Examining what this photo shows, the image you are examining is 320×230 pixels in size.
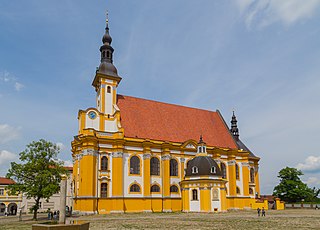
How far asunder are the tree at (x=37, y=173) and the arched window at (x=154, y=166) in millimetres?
13192

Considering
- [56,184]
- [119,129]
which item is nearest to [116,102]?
[119,129]

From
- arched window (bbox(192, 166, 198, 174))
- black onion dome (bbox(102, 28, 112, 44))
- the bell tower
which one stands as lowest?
arched window (bbox(192, 166, 198, 174))

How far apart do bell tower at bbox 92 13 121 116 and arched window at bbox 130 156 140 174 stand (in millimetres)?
6921

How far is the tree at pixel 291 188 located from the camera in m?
61.6

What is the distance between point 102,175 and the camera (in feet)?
134

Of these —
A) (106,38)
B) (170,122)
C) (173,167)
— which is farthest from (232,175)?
(106,38)

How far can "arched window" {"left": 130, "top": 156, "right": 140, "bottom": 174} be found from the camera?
141 ft

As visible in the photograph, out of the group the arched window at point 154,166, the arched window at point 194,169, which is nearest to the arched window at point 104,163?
the arched window at point 154,166

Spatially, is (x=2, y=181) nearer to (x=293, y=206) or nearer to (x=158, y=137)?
(x=158, y=137)

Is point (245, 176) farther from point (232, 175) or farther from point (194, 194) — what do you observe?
point (194, 194)

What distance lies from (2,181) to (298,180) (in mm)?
59771

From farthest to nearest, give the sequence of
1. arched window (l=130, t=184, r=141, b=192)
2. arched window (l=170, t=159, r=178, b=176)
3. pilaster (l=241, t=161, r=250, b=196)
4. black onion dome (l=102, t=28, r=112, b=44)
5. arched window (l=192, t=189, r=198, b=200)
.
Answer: pilaster (l=241, t=161, r=250, b=196) → black onion dome (l=102, t=28, r=112, b=44) → arched window (l=170, t=159, r=178, b=176) → arched window (l=192, t=189, r=198, b=200) → arched window (l=130, t=184, r=141, b=192)

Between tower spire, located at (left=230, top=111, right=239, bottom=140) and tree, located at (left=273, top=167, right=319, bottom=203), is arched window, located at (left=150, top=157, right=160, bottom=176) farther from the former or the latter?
tree, located at (left=273, top=167, right=319, bottom=203)

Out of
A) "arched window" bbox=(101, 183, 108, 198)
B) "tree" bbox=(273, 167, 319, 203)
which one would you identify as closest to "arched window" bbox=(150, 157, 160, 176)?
"arched window" bbox=(101, 183, 108, 198)
